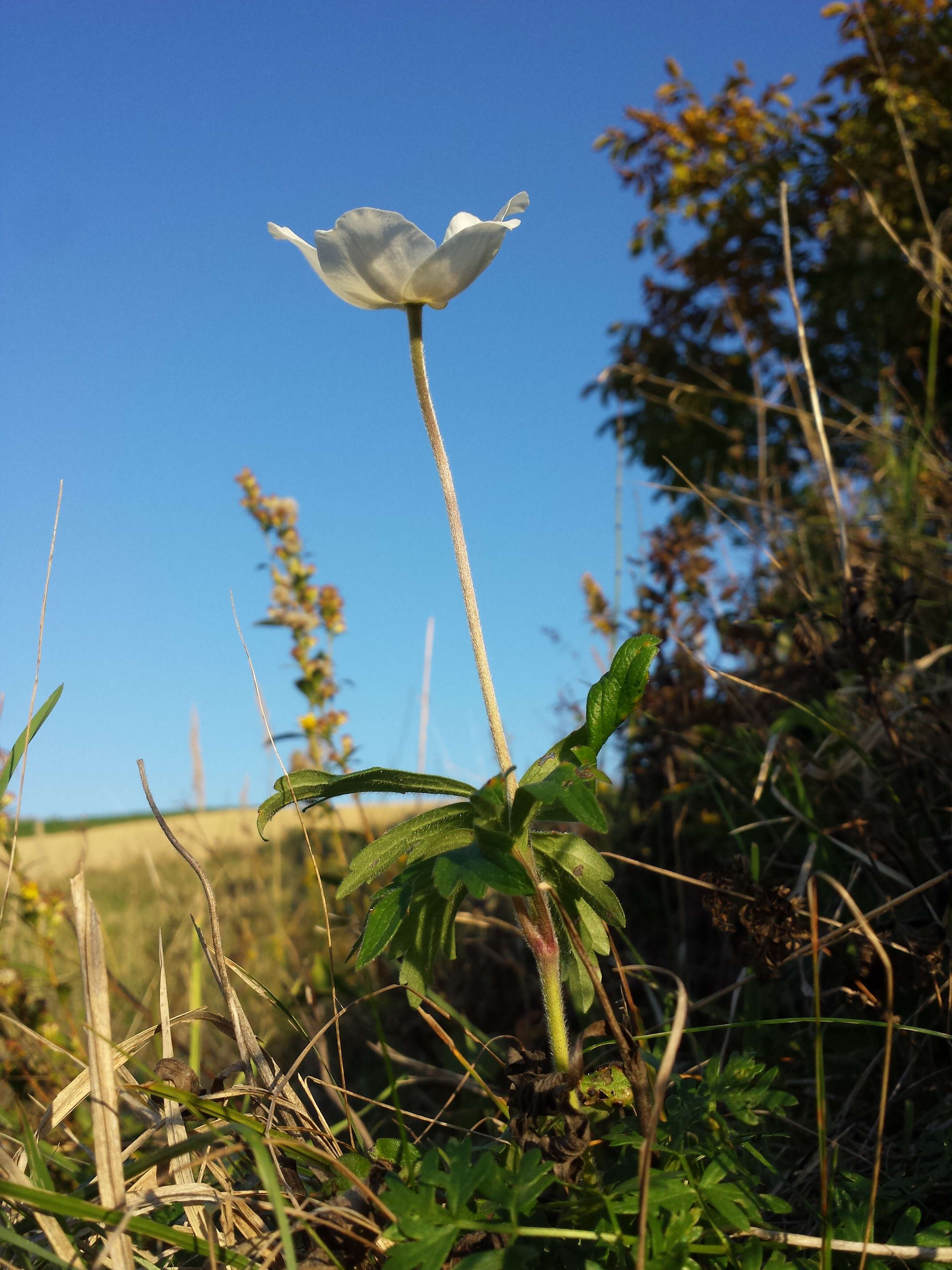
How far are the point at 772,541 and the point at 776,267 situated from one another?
5481 millimetres

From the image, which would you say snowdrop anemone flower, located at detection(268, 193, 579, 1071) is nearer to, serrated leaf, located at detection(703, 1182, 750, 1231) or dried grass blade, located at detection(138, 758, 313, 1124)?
serrated leaf, located at detection(703, 1182, 750, 1231)

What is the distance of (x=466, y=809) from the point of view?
3.11ft

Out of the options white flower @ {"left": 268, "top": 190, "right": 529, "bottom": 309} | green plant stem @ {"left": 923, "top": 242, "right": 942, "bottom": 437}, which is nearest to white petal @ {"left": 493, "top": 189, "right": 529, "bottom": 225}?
white flower @ {"left": 268, "top": 190, "right": 529, "bottom": 309}

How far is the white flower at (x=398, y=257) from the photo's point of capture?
0.97 metres

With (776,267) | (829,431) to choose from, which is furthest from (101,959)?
(776,267)

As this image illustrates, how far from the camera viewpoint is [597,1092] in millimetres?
942

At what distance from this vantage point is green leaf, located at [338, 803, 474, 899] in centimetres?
93

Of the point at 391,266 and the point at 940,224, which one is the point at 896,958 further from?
the point at 940,224

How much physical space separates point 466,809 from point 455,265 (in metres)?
0.61

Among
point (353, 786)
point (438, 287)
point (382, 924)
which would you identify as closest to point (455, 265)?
point (438, 287)

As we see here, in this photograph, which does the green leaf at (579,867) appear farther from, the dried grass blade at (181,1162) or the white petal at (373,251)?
the white petal at (373,251)

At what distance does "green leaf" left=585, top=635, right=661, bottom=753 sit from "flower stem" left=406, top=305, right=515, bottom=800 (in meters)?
0.10

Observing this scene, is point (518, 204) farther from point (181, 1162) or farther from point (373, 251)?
point (181, 1162)

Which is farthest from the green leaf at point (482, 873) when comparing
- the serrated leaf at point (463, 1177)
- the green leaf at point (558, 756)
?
the serrated leaf at point (463, 1177)
